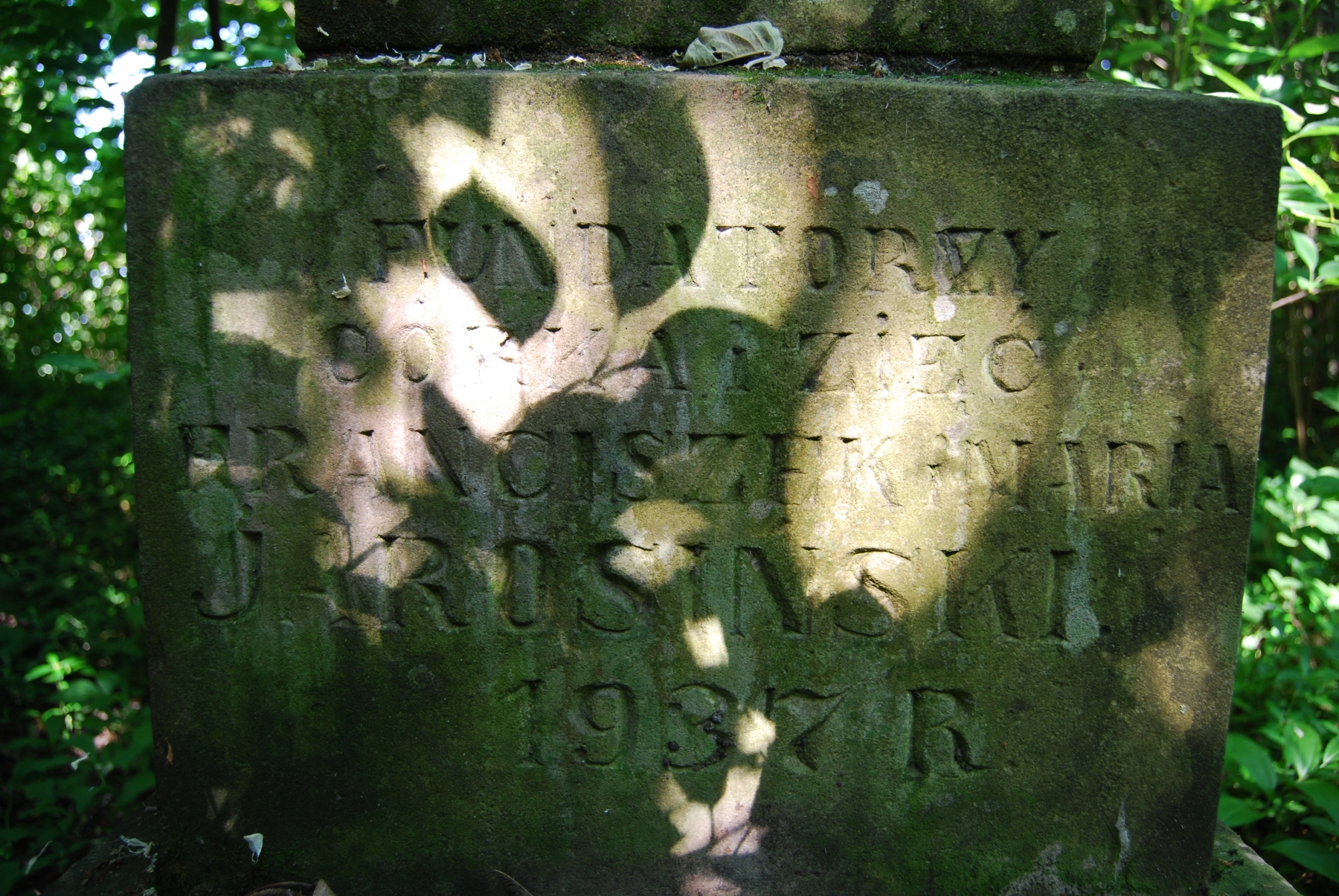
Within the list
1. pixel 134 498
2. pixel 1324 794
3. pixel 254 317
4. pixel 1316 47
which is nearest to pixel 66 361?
pixel 134 498

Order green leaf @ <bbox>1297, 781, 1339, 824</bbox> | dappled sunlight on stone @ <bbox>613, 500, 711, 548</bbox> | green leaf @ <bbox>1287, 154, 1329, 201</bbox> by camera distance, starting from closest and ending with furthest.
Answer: dappled sunlight on stone @ <bbox>613, 500, 711, 548</bbox>
green leaf @ <bbox>1297, 781, 1339, 824</bbox>
green leaf @ <bbox>1287, 154, 1329, 201</bbox>

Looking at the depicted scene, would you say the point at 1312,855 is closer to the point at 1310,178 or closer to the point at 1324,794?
the point at 1324,794

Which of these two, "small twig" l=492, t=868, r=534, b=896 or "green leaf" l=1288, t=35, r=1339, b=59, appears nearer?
"small twig" l=492, t=868, r=534, b=896

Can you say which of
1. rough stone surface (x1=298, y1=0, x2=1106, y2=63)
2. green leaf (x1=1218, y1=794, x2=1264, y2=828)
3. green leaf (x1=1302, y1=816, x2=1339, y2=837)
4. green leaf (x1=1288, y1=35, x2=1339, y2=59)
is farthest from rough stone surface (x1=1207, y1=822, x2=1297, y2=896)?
green leaf (x1=1288, y1=35, x2=1339, y2=59)

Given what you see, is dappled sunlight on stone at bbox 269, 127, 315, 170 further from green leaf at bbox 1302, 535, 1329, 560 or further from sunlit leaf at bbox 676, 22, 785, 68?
green leaf at bbox 1302, 535, 1329, 560

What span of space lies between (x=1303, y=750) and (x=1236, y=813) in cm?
24

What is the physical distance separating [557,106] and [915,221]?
747 mm

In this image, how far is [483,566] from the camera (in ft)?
5.81

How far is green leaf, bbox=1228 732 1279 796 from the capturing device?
6.88 feet

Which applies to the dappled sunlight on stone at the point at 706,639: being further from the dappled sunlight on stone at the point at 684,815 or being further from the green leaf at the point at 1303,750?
the green leaf at the point at 1303,750

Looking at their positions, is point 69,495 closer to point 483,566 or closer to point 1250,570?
point 483,566

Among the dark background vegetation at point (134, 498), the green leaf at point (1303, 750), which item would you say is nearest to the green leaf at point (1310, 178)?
the dark background vegetation at point (134, 498)

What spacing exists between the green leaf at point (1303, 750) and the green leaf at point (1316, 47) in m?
1.91

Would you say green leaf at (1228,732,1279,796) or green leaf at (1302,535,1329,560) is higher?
green leaf at (1302,535,1329,560)
